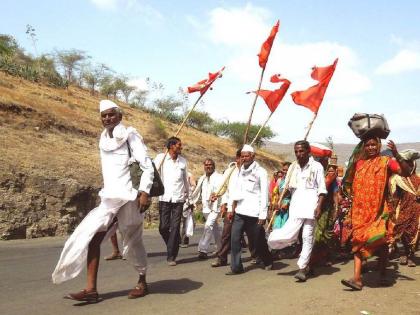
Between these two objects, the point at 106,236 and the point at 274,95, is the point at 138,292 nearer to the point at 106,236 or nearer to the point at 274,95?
the point at 106,236

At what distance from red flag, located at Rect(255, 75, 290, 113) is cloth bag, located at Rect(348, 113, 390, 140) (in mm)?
3714

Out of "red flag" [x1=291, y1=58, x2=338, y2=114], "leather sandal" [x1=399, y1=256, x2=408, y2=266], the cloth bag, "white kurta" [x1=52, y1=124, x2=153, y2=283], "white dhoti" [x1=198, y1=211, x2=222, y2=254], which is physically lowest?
"leather sandal" [x1=399, y1=256, x2=408, y2=266]

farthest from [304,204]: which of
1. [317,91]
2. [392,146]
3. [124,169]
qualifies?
[317,91]

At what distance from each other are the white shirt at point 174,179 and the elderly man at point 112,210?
2661 millimetres

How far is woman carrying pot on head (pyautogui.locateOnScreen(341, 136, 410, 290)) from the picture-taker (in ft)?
20.1

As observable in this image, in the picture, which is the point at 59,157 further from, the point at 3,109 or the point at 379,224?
the point at 379,224

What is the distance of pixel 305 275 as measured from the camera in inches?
266

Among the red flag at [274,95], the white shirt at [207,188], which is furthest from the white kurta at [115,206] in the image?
the red flag at [274,95]

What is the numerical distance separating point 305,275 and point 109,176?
9.68 ft

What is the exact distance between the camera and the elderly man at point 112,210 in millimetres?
5289

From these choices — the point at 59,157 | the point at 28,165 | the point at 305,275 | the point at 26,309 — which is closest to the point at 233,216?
the point at 305,275

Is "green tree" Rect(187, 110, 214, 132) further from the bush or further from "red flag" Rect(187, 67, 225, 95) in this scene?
"red flag" Rect(187, 67, 225, 95)

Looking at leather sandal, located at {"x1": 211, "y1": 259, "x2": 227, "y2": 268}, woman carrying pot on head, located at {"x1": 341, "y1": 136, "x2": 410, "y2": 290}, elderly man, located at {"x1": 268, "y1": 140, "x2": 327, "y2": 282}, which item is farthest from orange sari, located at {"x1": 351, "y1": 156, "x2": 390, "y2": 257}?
leather sandal, located at {"x1": 211, "y1": 259, "x2": 227, "y2": 268}

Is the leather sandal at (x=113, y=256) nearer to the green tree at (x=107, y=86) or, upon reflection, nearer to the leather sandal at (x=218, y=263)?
the leather sandal at (x=218, y=263)
